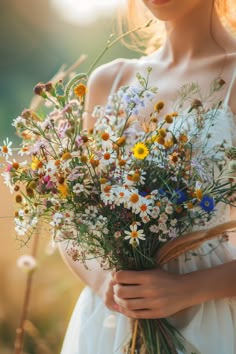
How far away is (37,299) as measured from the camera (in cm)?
276

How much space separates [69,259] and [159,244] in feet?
1.07

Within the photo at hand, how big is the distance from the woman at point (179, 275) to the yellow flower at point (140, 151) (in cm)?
25

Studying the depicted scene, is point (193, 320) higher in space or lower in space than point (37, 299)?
lower

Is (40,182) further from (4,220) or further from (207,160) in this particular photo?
(4,220)

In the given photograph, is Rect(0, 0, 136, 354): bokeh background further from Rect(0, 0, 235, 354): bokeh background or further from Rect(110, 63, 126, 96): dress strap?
Rect(110, 63, 126, 96): dress strap

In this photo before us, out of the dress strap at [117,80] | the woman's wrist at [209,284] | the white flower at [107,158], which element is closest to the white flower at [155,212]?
the white flower at [107,158]

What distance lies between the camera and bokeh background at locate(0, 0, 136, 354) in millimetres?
2740

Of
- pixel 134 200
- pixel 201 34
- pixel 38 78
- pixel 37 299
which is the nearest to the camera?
pixel 134 200

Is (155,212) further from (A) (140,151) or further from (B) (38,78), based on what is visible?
(B) (38,78)

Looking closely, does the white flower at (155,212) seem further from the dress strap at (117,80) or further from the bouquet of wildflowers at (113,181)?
the dress strap at (117,80)

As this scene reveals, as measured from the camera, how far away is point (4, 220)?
2.71 m

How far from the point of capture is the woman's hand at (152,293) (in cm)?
120

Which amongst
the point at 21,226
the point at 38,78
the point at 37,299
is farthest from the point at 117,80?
the point at 38,78

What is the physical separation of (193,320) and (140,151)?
38cm
